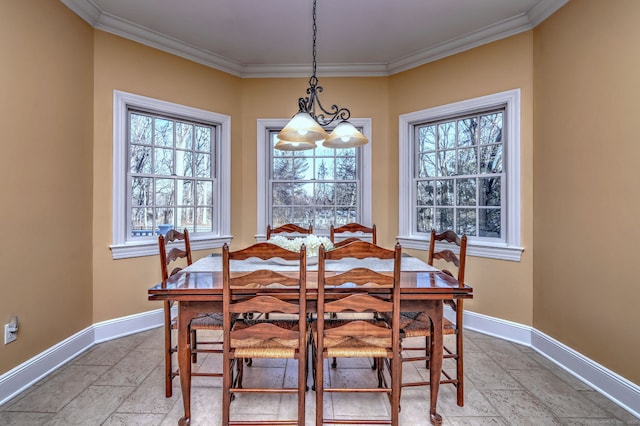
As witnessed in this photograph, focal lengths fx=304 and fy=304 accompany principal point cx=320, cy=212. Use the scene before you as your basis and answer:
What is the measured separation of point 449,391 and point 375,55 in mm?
3209

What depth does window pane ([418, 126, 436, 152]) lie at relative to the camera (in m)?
3.37

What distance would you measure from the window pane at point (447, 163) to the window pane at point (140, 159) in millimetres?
3041

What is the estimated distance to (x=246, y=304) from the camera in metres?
1.50

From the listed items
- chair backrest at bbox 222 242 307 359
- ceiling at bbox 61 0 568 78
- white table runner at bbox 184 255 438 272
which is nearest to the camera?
chair backrest at bbox 222 242 307 359

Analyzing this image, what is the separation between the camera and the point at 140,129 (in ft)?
9.82

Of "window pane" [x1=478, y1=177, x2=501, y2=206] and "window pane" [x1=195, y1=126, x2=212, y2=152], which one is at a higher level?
"window pane" [x1=195, y1=126, x2=212, y2=152]

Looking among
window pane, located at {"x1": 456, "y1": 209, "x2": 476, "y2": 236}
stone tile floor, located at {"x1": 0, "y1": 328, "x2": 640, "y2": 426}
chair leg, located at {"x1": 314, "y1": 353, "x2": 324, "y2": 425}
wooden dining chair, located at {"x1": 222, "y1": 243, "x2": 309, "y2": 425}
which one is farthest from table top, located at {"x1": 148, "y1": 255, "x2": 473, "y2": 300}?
window pane, located at {"x1": 456, "y1": 209, "x2": 476, "y2": 236}

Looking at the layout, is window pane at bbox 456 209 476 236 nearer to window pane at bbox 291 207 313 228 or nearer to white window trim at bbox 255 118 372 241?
white window trim at bbox 255 118 372 241

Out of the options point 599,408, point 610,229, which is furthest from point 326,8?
point 599,408

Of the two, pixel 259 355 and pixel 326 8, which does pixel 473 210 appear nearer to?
pixel 326 8

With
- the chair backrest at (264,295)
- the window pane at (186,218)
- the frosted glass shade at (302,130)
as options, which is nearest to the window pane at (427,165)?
the frosted glass shade at (302,130)

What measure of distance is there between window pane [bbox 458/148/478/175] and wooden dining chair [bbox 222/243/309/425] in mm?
2371

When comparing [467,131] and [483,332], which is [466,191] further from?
[483,332]

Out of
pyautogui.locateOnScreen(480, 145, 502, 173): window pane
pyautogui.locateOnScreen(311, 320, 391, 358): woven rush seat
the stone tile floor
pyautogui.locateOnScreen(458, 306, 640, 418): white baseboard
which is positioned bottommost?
the stone tile floor
